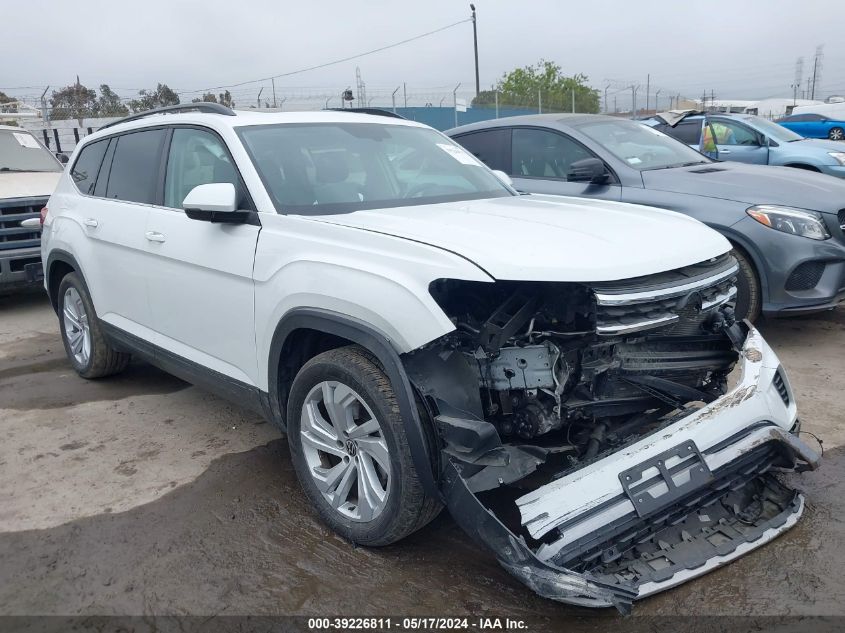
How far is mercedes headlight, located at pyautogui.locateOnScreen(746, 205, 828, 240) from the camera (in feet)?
16.7

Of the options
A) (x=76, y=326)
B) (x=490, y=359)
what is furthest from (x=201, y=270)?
(x=76, y=326)

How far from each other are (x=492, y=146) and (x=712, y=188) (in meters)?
2.11

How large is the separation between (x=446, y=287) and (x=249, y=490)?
1644mm

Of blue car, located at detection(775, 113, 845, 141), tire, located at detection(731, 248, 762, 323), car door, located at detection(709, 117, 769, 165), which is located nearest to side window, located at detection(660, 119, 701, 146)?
car door, located at detection(709, 117, 769, 165)

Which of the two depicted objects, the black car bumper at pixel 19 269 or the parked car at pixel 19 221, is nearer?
the black car bumper at pixel 19 269

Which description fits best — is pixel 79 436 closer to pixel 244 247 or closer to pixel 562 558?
pixel 244 247

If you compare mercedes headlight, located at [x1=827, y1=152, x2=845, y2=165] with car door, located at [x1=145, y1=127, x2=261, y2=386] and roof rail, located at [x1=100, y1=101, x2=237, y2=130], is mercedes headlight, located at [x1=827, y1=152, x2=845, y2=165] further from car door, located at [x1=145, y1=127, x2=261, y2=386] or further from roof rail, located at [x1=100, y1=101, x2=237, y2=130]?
car door, located at [x1=145, y1=127, x2=261, y2=386]

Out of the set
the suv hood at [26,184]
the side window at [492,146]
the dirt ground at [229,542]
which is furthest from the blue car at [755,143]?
the suv hood at [26,184]

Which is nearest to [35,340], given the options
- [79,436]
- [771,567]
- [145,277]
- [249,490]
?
[79,436]

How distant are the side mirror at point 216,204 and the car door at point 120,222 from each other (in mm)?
852

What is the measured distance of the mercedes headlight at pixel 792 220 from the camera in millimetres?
5090

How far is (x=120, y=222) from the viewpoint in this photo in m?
4.35

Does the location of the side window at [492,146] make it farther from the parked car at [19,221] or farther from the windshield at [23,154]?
the windshield at [23,154]

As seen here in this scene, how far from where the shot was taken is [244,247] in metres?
3.33
